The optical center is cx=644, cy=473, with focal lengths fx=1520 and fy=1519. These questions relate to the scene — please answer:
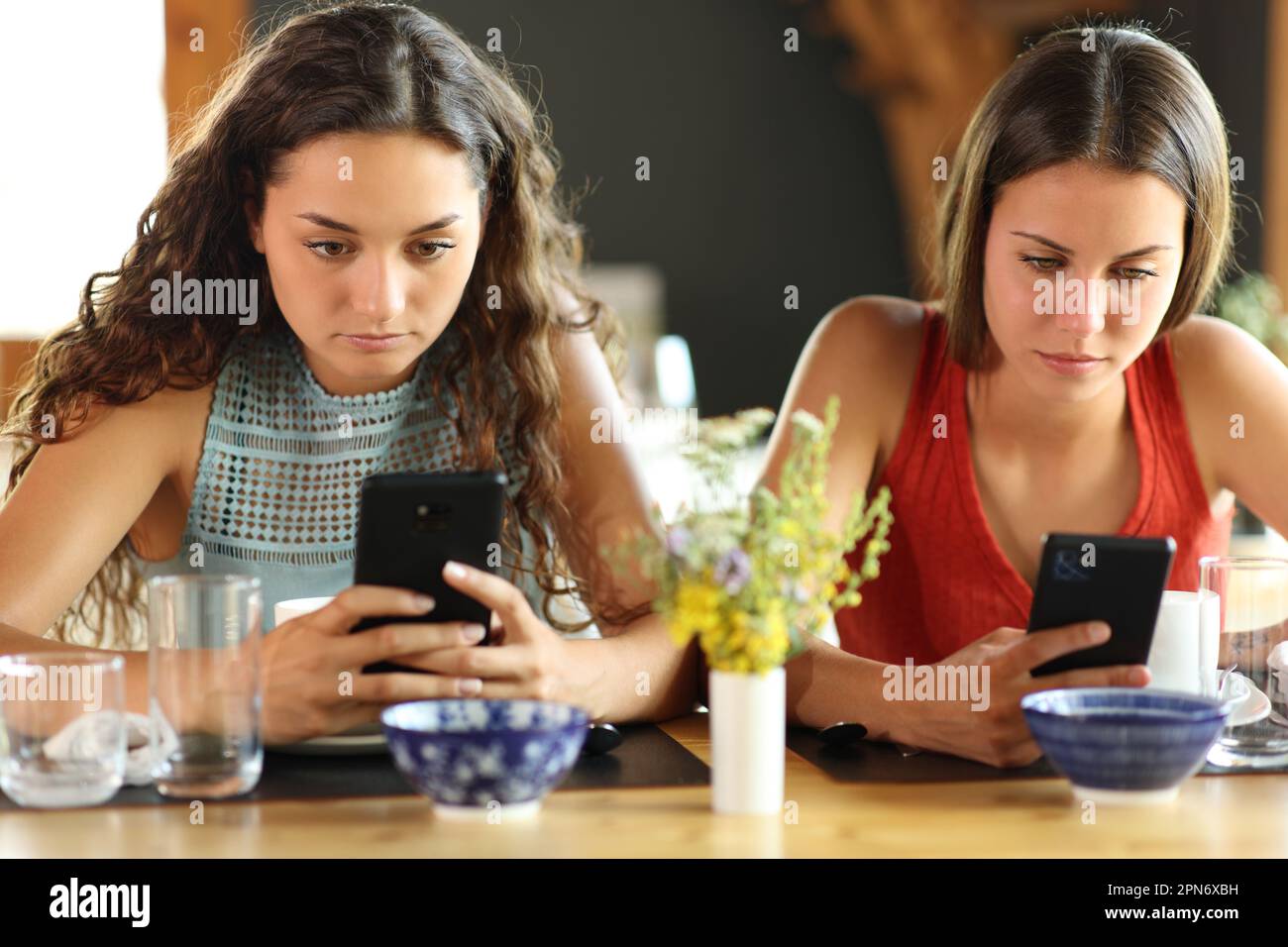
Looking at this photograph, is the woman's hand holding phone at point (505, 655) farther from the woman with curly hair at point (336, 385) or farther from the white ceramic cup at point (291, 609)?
the white ceramic cup at point (291, 609)

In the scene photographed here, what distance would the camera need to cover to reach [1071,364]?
168 centimetres

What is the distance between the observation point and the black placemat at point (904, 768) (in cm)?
138

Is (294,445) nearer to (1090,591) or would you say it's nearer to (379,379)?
(379,379)

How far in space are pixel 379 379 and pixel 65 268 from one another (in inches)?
132

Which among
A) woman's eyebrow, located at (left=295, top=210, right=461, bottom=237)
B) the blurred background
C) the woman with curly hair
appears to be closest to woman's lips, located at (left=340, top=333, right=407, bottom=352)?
the woman with curly hair

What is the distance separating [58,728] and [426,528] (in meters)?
0.34

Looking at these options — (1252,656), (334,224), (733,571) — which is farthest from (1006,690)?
(334,224)

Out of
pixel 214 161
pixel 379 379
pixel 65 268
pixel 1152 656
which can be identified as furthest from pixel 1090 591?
pixel 65 268

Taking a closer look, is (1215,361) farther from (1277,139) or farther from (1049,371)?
(1277,139)

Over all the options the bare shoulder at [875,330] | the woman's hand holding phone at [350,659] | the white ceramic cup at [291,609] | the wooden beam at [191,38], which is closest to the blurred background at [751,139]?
the wooden beam at [191,38]

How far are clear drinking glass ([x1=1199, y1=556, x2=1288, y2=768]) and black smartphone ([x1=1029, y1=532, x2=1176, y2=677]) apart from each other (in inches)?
4.5

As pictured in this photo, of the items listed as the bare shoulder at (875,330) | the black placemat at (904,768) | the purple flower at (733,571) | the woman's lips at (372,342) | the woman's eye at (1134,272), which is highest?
the woman's eye at (1134,272)

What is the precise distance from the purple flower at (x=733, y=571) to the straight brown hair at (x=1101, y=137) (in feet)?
2.41

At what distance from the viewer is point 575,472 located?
6.08ft
